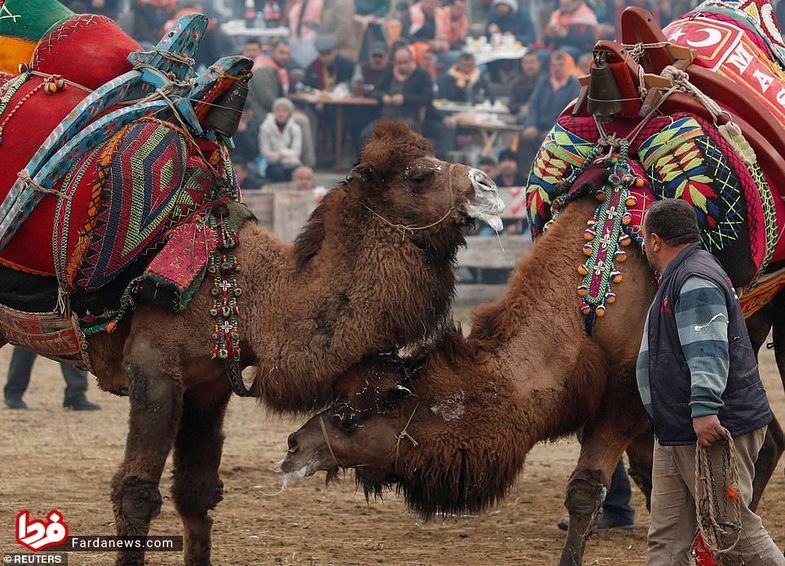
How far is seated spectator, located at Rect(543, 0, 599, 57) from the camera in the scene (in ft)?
60.0

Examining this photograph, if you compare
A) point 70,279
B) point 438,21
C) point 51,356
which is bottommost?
point 51,356

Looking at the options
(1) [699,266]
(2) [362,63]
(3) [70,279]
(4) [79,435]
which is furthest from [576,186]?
(2) [362,63]

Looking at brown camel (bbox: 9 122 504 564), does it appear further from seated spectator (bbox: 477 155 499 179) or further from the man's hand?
seated spectator (bbox: 477 155 499 179)

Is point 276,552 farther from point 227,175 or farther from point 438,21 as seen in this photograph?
point 438,21

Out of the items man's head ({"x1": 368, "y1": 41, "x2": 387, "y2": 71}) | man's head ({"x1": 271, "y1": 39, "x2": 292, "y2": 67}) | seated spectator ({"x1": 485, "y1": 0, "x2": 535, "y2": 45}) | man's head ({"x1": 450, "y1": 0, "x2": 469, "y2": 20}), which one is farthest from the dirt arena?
seated spectator ({"x1": 485, "y1": 0, "x2": 535, "y2": 45})

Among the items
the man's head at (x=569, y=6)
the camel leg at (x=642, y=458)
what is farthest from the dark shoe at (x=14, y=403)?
the man's head at (x=569, y=6)

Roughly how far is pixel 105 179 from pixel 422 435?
168 cm

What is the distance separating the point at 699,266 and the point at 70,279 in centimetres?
254

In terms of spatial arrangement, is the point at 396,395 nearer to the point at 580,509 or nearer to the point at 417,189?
the point at 417,189

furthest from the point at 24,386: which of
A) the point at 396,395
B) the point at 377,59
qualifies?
the point at 377,59

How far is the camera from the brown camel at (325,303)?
4.86 meters

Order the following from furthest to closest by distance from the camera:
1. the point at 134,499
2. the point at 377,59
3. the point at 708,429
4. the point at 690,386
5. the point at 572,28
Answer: the point at 572,28, the point at 377,59, the point at 134,499, the point at 690,386, the point at 708,429

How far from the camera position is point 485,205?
4.77 metres

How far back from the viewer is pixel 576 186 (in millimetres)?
5535
